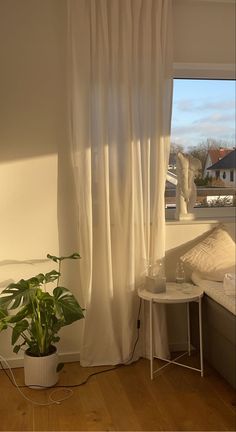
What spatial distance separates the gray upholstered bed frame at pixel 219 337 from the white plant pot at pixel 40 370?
3.49 ft

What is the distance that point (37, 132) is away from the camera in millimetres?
3375

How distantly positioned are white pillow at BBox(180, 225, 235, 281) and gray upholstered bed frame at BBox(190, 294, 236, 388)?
21 cm

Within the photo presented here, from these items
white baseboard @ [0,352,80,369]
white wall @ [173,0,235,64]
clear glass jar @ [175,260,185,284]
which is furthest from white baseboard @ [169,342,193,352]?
white wall @ [173,0,235,64]

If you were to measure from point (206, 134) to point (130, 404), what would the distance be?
7.02 feet

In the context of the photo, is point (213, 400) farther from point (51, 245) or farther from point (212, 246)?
point (51, 245)

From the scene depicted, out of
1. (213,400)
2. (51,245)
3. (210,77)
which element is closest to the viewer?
(213,400)

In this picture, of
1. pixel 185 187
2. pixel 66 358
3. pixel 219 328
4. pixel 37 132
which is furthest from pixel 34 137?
pixel 219 328

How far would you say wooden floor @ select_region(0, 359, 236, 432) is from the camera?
8.75ft

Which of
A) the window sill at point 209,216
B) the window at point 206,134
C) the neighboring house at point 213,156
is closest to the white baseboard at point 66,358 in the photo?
the window sill at point 209,216

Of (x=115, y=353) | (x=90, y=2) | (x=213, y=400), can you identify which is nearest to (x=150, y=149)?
(x=90, y=2)

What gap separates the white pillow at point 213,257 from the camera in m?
3.43

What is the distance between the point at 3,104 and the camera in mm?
3314

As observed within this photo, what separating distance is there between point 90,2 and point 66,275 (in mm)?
1929

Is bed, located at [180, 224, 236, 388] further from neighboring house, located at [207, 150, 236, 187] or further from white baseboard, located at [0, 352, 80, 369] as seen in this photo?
white baseboard, located at [0, 352, 80, 369]
